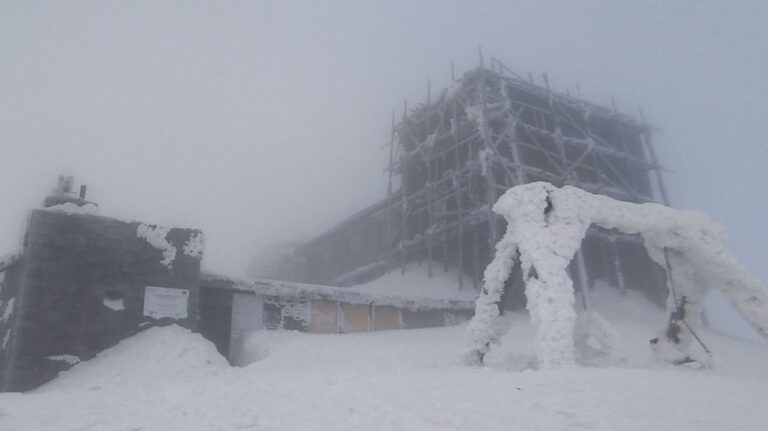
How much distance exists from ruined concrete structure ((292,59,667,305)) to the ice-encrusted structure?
9.12 metres

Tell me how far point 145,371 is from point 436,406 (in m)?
6.07

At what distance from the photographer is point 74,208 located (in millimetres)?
10680

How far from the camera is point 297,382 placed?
732cm

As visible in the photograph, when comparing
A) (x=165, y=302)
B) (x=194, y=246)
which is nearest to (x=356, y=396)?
(x=165, y=302)

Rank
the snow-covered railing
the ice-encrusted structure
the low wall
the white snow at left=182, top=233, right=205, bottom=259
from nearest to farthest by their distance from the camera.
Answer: the ice-encrusted structure → the white snow at left=182, top=233, right=205, bottom=259 → the low wall → the snow-covered railing

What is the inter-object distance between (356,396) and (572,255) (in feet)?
15.5

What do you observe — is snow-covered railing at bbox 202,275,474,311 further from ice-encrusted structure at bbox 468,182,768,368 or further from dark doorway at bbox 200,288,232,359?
ice-encrusted structure at bbox 468,182,768,368

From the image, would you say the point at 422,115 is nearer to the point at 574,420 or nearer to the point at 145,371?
the point at 145,371

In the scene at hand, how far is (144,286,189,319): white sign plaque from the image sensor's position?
10.9 meters

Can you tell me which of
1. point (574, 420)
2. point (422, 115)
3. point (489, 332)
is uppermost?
point (422, 115)

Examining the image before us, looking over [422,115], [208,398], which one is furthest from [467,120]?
[208,398]

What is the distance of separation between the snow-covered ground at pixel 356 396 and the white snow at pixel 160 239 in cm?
153

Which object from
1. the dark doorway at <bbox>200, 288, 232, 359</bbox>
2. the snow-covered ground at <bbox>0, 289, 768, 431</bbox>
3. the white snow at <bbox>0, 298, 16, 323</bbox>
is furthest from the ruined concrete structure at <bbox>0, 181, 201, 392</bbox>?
the dark doorway at <bbox>200, 288, 232, 359</bbox>

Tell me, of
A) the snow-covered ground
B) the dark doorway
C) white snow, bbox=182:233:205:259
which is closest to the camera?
the snow-covered ground
